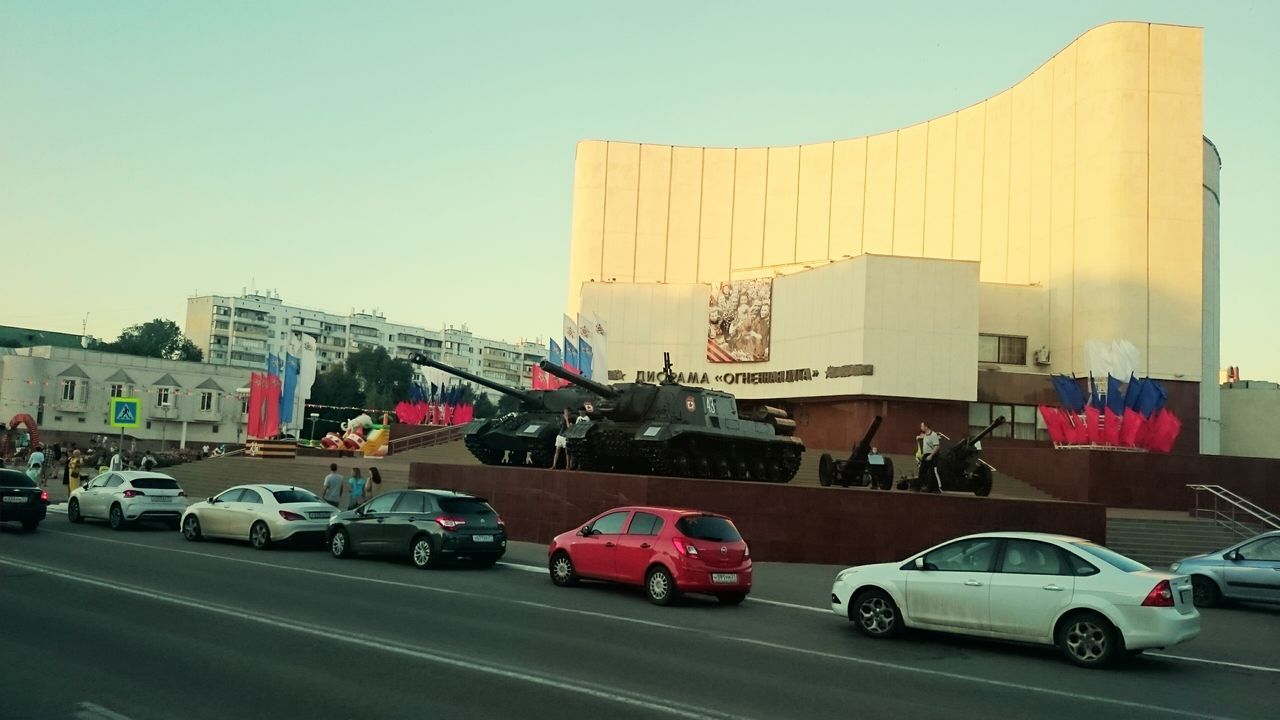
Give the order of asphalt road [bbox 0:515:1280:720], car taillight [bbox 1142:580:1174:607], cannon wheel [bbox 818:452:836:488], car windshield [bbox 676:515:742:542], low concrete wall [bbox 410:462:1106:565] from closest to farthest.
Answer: asphalt road [bbox 0:515:1280:720]
car taillight [bbox 1142:580:1174:607]
car windshield [bbox 676:515:742:542]
low concrete wall [bbox 410:462:1106:565]
cannon wheel [bbox 818:452:836:488]

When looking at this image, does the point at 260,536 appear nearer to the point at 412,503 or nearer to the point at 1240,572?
the point at 412,503

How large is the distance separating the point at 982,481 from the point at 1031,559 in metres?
14.4

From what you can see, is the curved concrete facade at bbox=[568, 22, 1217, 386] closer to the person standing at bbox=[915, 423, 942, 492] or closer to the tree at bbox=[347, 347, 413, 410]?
the person standing at bbox=[915, 423, 942, 492]

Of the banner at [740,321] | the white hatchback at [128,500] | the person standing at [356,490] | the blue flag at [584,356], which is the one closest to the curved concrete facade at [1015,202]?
the banner at [740,321]

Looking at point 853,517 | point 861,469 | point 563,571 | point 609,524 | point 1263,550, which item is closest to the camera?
point 609,524

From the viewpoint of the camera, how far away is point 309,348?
4562cm

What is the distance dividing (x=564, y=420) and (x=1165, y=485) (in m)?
16.7

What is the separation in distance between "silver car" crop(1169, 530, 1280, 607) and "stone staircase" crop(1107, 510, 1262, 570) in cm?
583

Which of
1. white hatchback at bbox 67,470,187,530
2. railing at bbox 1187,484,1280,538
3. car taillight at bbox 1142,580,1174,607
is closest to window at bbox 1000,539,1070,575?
car taillight at bbox 1142,580,1174,607

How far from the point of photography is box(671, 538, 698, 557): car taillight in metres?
14.4

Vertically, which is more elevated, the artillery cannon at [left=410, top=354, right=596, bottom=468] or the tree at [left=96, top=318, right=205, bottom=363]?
the tree at [left=96, top=318, right=205, bottom=363]

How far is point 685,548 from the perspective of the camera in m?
14.5

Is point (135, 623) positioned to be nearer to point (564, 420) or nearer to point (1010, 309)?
point (564, 420)

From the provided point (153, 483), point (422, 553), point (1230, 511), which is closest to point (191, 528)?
point (153, 483)
